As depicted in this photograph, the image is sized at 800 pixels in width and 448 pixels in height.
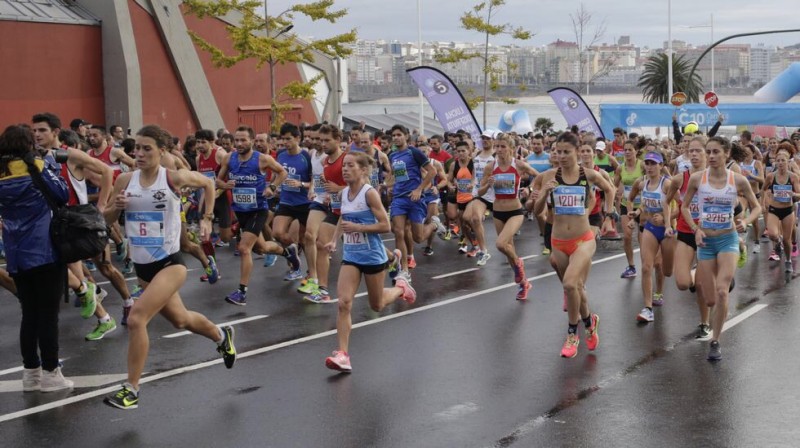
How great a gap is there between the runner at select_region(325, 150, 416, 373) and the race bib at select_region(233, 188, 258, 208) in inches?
139

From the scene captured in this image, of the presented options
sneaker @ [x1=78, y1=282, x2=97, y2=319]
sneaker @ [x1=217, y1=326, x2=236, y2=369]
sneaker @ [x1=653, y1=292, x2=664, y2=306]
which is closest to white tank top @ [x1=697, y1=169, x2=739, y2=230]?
sneaker @ [x1=653, y1=292, x2=664, y2=306]

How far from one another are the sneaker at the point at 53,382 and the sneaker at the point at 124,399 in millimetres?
979

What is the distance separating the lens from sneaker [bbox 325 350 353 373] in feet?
29.4

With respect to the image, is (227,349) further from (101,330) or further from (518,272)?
(518,272)

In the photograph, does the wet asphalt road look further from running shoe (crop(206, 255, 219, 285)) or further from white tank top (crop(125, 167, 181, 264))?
white tank top (crop(125, 167, 181, 264))

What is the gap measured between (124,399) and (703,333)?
5667 mm

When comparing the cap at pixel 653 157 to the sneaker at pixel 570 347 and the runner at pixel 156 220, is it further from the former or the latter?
the runner at pixel 156 220

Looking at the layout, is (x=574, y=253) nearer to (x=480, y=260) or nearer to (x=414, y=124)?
(x=480, y=260)

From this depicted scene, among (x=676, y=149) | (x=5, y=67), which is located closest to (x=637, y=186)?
(x=676, y=149)

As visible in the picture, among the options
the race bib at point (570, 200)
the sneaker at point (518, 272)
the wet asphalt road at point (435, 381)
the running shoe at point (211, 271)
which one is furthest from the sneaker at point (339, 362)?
the running shoe at point (211, 271)

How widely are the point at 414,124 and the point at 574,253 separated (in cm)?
4223

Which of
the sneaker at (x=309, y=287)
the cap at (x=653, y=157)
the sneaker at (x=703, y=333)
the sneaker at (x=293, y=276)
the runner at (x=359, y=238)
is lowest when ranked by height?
the sneaker at (x=703, y=333)

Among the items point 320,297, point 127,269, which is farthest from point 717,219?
point 127,269

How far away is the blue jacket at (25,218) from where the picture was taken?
8.32 meters
